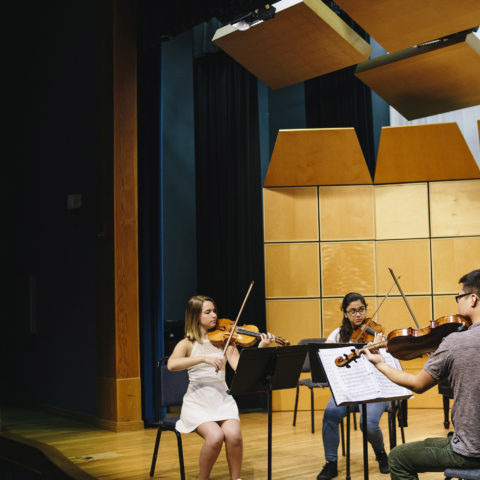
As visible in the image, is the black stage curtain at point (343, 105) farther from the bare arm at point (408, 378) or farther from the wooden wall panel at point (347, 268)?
the bare arm at point (408, 378)

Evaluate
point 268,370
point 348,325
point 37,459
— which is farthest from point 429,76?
point 37,459

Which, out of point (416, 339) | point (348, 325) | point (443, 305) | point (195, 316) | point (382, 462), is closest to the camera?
point (416, 339)

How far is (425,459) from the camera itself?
2428 millimetres

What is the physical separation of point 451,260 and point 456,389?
3.92 meters

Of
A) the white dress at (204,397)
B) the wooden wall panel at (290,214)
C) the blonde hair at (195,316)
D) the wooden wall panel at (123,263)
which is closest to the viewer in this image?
the white dress at (204,397)

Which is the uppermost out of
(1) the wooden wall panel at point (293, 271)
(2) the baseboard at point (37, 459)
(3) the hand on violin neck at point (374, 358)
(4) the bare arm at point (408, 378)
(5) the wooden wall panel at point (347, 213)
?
(5) the wooden wall panel at point (347, 213)

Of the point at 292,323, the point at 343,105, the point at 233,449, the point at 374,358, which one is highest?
the point at 343,105

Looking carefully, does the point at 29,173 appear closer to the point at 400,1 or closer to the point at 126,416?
the point at 126,416

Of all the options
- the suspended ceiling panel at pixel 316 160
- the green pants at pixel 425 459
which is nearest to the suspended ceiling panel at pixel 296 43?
the suspended ceiling panel at pixel 316 160

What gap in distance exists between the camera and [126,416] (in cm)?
527

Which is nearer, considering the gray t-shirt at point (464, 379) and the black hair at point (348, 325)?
the gray t-shirt at point (464, 379)

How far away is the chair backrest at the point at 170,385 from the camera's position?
3.92 m

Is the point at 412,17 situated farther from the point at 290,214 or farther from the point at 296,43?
the point at 290,214

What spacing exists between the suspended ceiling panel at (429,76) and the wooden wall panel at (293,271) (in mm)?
1626
